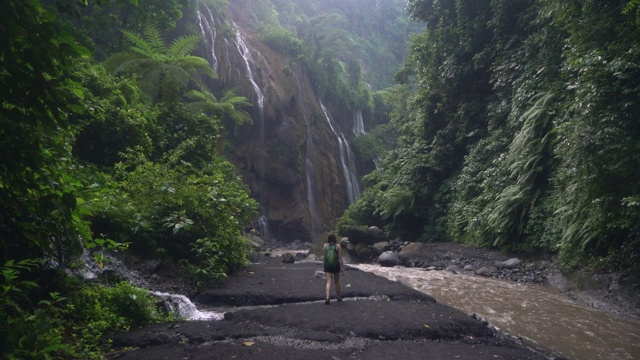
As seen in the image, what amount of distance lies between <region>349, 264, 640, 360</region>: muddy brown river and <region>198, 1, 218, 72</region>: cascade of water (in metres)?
19.6

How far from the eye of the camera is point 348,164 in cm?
3369

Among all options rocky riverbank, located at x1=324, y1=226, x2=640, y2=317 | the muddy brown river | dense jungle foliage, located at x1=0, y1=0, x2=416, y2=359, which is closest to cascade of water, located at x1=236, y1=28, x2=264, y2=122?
dense jungle foliage, located at x1=0, y1=0, x2=416, y2=359

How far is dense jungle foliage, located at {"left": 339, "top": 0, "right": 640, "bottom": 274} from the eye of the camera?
8.47 m

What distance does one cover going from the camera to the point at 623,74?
8211 millimetres

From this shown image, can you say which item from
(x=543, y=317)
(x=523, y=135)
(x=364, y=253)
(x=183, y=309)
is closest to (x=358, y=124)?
(x=364, y=253)

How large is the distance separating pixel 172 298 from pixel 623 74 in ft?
29.0

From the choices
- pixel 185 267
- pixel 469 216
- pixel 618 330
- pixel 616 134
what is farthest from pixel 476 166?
pixel 185 267

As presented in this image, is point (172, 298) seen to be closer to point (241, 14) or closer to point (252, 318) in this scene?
point (252, 318)

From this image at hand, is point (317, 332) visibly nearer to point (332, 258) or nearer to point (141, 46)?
point (332, 258)

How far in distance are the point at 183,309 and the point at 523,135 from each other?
35.5 ft

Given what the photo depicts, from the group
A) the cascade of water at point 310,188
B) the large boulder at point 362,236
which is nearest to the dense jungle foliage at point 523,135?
the large boulder at point 362,236

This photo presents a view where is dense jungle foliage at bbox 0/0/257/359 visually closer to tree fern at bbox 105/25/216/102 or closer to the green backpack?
tree fern at bbox 105/25/216/102

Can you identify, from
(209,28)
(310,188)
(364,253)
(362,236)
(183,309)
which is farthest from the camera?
(310,188)

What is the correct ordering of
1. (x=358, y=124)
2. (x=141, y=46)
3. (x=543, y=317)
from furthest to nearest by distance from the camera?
1. (x=358, y=124)
2. (x=141, y=46)
3. (x=543, y=317)
